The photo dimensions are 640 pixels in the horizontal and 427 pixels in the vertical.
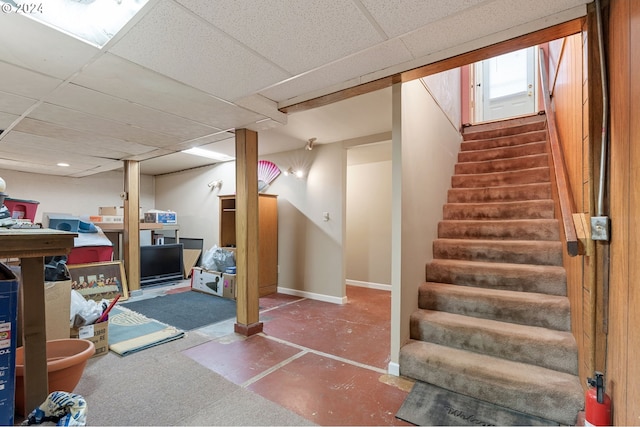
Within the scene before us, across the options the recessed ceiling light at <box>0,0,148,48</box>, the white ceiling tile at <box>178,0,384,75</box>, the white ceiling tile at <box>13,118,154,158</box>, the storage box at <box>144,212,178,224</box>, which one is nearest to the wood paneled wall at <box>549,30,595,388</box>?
the white ceiling tile at <box>178,0,384,75</box>

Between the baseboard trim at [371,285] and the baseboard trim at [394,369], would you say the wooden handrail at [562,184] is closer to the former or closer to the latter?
the baseboard trim at [394,369]

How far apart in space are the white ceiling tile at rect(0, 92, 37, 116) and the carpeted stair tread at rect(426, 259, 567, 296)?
377 cm

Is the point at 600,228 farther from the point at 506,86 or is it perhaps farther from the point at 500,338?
the point at 506,86

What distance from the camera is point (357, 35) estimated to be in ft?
5.22

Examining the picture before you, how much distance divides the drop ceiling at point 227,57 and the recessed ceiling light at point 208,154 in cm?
161

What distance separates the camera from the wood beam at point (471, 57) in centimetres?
158

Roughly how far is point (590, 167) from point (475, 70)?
5.07m

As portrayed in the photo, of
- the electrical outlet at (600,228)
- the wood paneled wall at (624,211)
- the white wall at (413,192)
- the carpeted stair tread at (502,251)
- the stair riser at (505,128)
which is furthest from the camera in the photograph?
the stair riser at (505,128)

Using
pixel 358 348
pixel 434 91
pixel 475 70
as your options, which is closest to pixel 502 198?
pixel 434 91

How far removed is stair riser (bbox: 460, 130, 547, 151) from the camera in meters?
3.81

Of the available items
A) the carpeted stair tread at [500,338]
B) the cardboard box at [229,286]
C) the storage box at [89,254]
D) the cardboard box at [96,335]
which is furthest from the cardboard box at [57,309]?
the carpeted stair tread at [500,338]

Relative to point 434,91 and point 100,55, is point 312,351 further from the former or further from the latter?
point 434,91

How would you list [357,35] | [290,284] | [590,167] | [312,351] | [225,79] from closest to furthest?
[590,167] → [357,35] → [225,79] → [312,351] → [290,284]

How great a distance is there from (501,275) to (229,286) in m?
3.50
